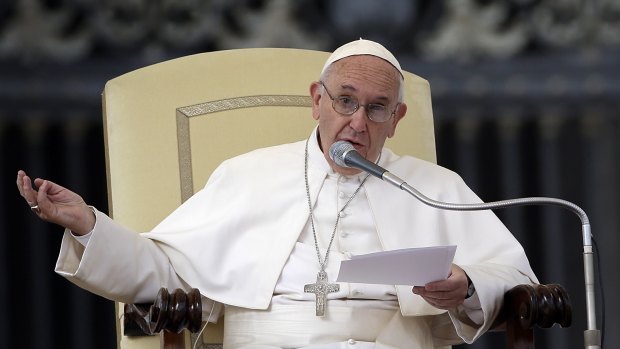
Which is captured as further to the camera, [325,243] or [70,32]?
[70,32]

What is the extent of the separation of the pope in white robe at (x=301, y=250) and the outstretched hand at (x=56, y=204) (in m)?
0.04

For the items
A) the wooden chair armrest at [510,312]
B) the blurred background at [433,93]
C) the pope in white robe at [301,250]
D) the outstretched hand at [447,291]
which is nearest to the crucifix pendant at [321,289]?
the pope in white robe at [301,250]

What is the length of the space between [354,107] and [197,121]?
556 millimetres

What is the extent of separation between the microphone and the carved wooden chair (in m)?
0.76

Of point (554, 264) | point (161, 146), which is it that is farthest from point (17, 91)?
point (554, 264)

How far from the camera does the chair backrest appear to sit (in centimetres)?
414

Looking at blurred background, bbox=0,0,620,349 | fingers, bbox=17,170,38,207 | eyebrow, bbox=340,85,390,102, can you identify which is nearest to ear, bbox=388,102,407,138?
eyebrow, bbox=340,85,390,102

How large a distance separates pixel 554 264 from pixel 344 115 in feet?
8.43

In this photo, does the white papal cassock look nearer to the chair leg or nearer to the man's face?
the man's face

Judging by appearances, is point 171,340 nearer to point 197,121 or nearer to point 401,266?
point 401,266

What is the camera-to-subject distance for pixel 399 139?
4410mm

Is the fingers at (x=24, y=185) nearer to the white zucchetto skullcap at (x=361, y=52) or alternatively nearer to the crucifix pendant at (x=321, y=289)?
the crucifix pendant at (x=321, y=289)

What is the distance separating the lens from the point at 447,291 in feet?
11.5

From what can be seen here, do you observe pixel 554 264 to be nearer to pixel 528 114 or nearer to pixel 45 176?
pixel 528 114
